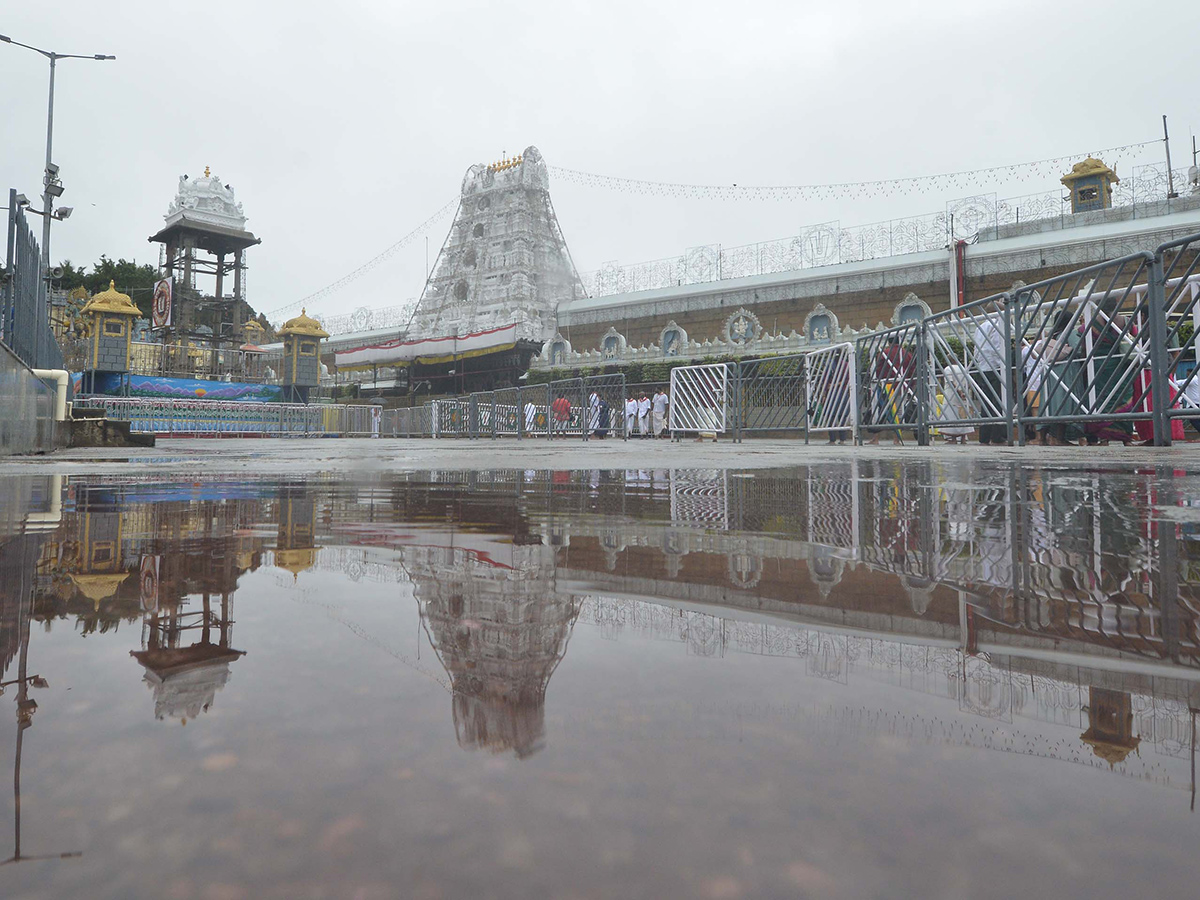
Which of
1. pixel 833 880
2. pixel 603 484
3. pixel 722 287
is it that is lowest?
pixel 833 880

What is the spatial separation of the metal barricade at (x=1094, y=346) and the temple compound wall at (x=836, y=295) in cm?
1657

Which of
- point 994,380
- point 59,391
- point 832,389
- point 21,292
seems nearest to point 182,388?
point 59,391

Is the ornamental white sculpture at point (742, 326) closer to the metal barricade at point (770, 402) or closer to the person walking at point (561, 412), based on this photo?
the person walking at point (561, 412)

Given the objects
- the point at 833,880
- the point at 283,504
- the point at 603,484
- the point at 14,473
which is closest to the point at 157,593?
the point at 833,880

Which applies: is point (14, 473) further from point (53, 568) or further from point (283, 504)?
point (53, 568)

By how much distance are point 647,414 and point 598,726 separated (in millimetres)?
15524

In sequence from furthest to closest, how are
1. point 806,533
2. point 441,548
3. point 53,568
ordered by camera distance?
point 806,533 → point 441,548 → point 53,568

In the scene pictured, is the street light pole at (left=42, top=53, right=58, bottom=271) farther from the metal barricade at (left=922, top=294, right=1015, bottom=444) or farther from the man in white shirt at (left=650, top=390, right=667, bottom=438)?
the metal barricade at (left=922, top=294, right=1015, bottom=444)

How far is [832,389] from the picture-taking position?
8.95 metres

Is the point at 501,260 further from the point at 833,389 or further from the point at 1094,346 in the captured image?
the point at 1094,346

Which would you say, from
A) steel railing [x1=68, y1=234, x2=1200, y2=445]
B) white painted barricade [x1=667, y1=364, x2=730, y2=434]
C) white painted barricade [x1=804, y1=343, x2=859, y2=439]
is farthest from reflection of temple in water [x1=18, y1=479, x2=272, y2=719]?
white painted barricade [x1=667, y1=364, x2=730, y2=434]

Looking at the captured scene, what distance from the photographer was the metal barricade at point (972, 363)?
547cm

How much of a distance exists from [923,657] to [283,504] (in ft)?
5.37

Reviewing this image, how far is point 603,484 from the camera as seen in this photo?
104 inches
